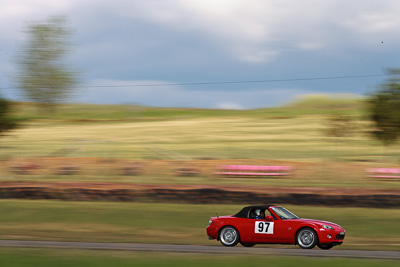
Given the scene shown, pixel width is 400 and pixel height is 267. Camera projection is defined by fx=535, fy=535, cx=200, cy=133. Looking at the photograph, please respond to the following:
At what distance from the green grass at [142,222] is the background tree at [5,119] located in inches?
373

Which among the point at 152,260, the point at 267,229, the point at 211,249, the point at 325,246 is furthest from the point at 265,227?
the point at 152,260

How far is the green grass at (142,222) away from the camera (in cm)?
1686

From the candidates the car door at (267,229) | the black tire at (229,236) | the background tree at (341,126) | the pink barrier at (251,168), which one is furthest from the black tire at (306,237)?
the background tree at (341,126)

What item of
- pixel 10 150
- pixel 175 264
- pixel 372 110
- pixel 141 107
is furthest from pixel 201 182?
pixel 141 107

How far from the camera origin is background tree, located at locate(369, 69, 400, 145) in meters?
28.9

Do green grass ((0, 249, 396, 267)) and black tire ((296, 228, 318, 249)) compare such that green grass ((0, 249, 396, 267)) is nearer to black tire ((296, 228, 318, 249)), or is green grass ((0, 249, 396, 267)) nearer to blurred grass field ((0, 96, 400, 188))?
black tire ((296, 228, 318, 249))

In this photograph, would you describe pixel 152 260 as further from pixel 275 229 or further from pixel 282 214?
pixel 282 214

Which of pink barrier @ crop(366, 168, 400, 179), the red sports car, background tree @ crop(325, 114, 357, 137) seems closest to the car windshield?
the red sports car

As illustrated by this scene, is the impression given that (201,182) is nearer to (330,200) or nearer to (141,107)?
(330,200)

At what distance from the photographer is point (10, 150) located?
38.9m

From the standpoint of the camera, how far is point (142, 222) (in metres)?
20.2

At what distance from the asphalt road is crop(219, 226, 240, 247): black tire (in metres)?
0.14

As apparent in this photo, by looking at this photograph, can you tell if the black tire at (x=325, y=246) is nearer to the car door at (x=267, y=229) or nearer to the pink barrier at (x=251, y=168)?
the car door at (x=267, y=229)

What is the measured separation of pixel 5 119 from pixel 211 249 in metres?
25.2
